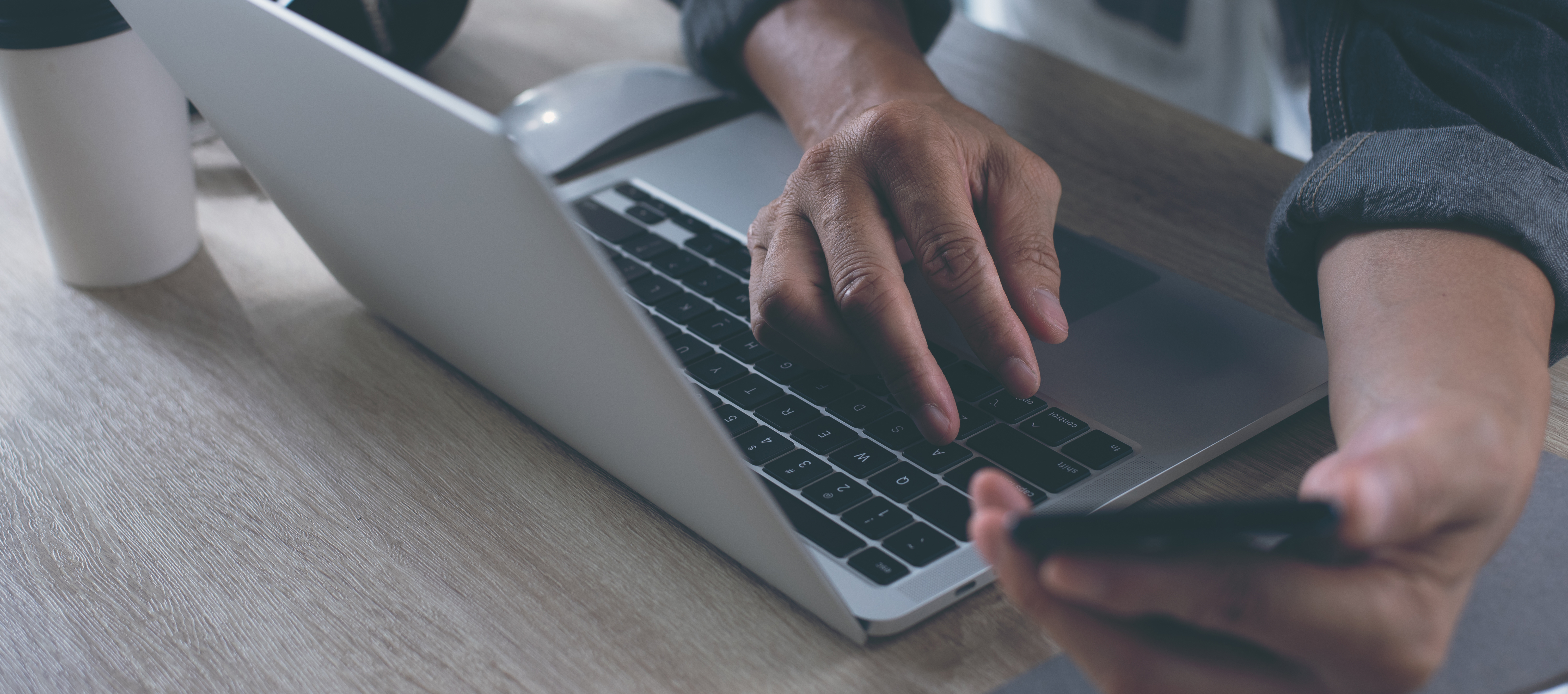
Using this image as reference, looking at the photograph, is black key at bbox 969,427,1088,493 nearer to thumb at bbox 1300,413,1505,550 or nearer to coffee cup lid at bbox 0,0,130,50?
thumb at bbox 1300,413,1505,550

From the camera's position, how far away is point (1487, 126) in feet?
1.70

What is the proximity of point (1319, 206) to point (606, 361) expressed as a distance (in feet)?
1.18

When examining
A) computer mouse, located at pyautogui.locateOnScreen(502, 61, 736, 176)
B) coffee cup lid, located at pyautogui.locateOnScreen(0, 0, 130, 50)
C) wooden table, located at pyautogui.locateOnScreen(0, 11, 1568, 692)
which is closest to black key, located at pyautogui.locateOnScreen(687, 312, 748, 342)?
wooden table, located at pyautogui.locateOnScreen(0, 11, 1568, 692)

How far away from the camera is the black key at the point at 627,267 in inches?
23.1

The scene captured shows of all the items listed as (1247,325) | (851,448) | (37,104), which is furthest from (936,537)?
(37,104)

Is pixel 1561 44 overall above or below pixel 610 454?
above

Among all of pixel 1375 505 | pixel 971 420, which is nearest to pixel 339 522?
pixel 971 420

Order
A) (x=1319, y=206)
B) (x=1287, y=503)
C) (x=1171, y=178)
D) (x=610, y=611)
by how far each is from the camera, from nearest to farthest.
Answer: (x=1287, y=503), (x=610, y=611), (x=1319, y=206), (x=1171, y=178)

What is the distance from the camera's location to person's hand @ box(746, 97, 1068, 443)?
454mm

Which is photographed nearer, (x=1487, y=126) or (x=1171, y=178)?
(x=1487, y=126)

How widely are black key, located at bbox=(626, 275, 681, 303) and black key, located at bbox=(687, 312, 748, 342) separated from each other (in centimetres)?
3

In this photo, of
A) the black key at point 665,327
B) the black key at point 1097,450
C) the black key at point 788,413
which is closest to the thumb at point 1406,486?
the black key at point 1097,450

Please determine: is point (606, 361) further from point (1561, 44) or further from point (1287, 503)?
point (1561, 44)

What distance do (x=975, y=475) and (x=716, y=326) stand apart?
173 millimetres
